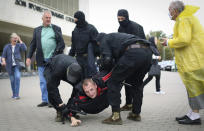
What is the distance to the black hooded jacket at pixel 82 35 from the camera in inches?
211

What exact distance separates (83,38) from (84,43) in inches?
5.0

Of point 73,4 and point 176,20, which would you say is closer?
point 176,20

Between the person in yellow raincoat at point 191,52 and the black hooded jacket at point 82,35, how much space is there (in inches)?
84.5

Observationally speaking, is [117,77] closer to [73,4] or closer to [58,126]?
[58,126]

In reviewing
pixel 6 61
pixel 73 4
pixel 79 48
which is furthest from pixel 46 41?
pixel 73 4

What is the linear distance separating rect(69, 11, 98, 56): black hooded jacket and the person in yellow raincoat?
2145 millimetres

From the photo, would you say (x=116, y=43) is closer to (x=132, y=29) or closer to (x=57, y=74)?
(x=57, y=74)

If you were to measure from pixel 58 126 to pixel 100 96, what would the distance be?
897 millimetres

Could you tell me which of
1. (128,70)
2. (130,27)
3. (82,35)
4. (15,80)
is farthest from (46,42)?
(128,70)

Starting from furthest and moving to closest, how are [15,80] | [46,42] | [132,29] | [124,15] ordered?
[15,80], [46,42], [132,29], [124,15]

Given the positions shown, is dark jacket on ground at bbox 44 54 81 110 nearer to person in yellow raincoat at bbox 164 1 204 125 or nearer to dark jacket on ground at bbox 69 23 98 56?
dark jacket on ground at bbox 69 23 98 56

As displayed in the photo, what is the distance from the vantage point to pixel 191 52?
3.71 meters

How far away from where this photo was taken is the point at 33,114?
480 centimetres

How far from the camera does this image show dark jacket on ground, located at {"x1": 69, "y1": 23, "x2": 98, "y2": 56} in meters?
5.39
